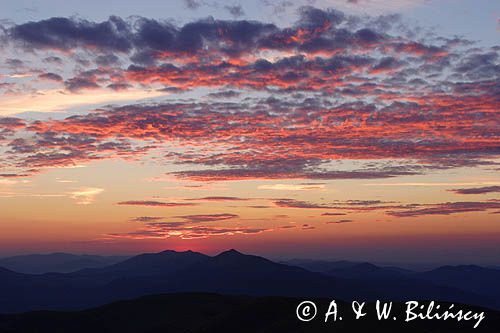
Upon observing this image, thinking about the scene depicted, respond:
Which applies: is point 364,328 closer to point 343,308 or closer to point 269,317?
point 343,308

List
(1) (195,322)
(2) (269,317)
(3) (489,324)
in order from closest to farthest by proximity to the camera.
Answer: (3) (489,324), (2) (269,317), (1) (195,322)

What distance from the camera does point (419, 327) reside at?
120 m

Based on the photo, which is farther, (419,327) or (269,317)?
(269,317)

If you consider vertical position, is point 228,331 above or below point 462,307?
below

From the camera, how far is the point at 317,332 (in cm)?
12031

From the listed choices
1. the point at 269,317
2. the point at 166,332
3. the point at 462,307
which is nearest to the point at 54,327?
the point at 166,332

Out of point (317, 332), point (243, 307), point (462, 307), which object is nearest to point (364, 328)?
point (317, 332)

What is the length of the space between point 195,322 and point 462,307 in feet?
294

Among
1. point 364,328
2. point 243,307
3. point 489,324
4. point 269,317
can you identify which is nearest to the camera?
point 364,328

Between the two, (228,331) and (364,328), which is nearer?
(364,328)

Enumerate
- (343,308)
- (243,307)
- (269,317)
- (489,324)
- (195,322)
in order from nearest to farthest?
1. (489,324)
2. (343,308)
3. (269,317)
4. (243,307)
5. (195,322)

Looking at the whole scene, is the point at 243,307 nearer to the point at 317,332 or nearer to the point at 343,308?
the point at 343,308

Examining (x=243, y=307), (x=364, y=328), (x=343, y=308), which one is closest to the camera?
(x=364, y=328)

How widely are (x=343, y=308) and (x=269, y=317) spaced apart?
74.5 feet
